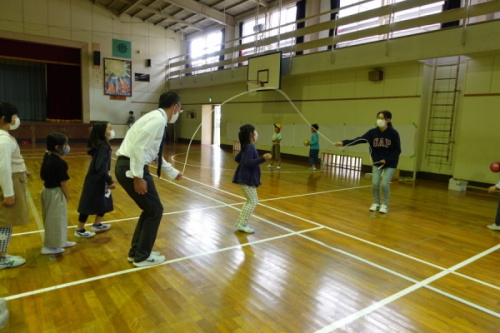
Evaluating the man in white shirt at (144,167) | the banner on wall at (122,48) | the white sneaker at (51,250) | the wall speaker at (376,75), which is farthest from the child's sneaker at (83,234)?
the banner on wall at (122,48)

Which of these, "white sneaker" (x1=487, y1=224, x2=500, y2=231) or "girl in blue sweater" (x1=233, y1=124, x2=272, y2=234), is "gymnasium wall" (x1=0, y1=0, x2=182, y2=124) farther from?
"white sneaker" (x1=487, y1=224, x2=500, y2=231)

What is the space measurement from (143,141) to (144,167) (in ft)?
1.11

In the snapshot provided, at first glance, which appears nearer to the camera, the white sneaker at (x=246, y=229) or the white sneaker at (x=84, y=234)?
the white sneaker at (x=84, y=234)

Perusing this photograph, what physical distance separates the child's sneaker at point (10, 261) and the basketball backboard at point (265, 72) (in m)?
9.14

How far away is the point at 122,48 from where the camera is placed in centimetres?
1759

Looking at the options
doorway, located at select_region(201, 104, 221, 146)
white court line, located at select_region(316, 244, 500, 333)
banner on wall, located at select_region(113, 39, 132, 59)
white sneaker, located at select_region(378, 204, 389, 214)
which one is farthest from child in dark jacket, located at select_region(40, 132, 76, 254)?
banner on wall, located at select_region(113, 39, 132, 59)

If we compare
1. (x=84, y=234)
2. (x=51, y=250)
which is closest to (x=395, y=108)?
(x=84, y=234)

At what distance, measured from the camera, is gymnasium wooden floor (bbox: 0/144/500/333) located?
7.68ft

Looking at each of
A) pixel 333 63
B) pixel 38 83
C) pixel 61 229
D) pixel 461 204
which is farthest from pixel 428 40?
pixel 38 83

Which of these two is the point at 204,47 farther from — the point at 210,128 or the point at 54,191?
the point at 54,191

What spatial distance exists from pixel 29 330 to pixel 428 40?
29.7 ft

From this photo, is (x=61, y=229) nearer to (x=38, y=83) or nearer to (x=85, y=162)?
(x=85, y=162)

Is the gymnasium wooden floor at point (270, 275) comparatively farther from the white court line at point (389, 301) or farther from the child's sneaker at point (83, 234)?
the child's sneaker at point (83, 234)

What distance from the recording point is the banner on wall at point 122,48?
57.0 feet
